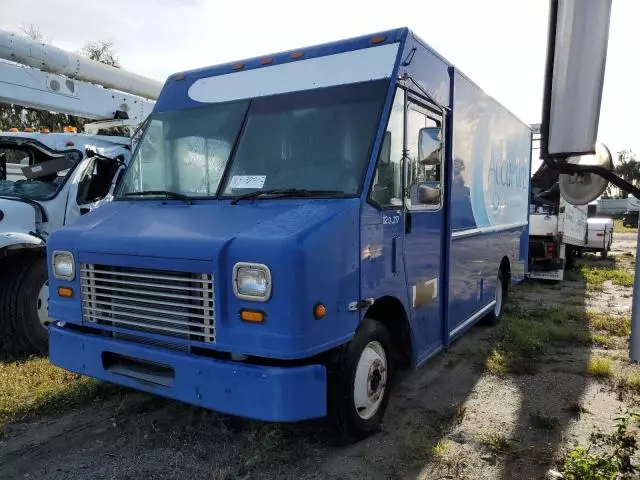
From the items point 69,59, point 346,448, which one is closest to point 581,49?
point 346,448

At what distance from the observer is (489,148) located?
6070mm

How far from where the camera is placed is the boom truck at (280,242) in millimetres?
3000

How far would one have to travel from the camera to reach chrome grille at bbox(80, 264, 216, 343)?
123 inches

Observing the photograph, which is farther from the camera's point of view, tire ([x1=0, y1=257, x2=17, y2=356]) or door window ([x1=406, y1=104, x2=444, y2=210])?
tire ([x1=0, y1=257, x2=17, y2=356])

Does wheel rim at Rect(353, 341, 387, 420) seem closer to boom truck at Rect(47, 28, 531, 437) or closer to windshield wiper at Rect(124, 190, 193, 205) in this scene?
boom truck at Rect(47, 28, 531, 437)

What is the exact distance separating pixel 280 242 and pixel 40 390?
2991mm

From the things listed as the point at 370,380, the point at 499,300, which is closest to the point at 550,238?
the point at 499,300

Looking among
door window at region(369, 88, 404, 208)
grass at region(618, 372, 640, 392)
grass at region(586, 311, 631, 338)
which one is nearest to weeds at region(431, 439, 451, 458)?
door window at region(369, 88, 404, 208)

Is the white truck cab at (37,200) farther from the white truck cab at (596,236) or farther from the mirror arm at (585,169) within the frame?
the white truck cab at (596,236)

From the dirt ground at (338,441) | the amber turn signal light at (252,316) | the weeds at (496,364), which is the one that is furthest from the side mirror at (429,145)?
the weeds at (496,364)

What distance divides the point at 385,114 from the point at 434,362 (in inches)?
119

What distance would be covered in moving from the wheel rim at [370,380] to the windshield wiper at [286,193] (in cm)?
108

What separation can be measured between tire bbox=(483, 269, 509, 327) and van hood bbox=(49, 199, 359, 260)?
4.45m

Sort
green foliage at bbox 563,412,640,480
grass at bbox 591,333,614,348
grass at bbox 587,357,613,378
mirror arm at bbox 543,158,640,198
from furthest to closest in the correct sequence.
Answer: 1. grass at bbox 591,333,614,348
2. grass at bbox 587,357,613,378
3. green foliage at bbox 563,412,640,480
4. mirror arm at bbox 543,158,640,198
